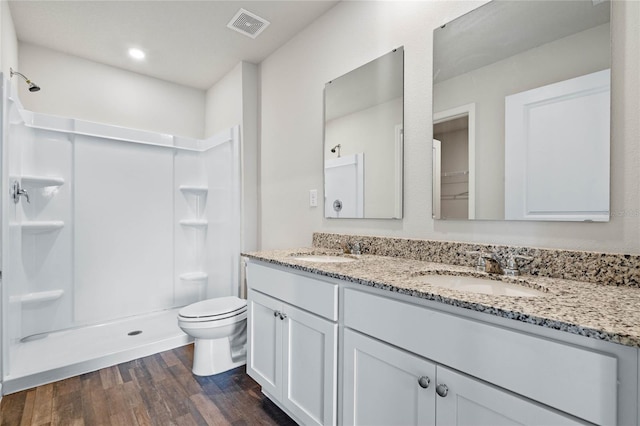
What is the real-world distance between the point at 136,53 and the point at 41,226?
160cm

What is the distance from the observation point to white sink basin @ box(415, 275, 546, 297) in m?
1.11

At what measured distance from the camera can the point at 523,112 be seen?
4.17 feet

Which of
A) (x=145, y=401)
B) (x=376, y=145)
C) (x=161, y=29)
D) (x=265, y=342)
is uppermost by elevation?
(x=161, y=29)

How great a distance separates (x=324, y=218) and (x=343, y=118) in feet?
2.20

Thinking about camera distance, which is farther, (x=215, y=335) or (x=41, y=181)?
(x=41, y=181)

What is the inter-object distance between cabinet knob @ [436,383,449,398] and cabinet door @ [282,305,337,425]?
45 centimetres

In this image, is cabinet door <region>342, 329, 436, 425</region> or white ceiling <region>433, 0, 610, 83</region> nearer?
cabinet door <region>342, 329, 436, 425</region>

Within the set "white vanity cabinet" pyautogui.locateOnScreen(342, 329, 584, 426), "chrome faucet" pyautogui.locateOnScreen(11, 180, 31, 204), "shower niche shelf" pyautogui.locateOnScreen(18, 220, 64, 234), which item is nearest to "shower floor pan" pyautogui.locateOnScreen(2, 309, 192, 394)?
"shower niche shelf" pyautogui.locateOnScreen(18, 220, 64, 234)

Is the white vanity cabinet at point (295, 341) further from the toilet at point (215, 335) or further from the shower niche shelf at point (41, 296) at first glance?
the shower niche shelf at point (41, 296)

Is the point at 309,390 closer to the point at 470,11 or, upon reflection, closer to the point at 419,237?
the point at 419,237

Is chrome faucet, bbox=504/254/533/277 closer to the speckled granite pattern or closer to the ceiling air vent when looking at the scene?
the speckled granite pattern

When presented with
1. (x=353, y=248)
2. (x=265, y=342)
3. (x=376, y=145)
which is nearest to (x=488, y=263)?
(x=353, y=248)

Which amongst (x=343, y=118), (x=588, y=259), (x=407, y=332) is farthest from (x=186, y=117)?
(x=588, y=259)

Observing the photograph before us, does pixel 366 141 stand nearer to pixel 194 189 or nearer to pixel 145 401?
pixel 145 401
